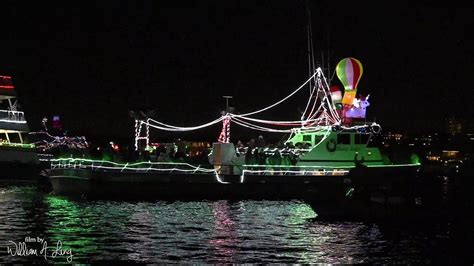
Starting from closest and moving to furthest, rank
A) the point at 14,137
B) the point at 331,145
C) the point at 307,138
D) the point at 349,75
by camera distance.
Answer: the point at 331,145
the point at 349,75
the point at 307,138
the point at 14,137

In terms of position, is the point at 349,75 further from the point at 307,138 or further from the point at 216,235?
the point at 216,235

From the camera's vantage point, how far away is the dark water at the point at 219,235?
65.5 ft

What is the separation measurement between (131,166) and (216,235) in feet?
44.5

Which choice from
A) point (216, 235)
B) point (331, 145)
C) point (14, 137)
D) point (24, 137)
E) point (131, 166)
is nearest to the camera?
point (216, 235)

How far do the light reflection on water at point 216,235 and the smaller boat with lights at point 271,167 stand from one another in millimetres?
3273

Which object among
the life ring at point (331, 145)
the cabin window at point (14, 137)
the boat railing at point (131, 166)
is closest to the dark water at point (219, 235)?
the boat railing at point (131, 166)

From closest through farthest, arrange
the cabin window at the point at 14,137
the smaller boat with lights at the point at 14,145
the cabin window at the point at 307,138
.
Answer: the cabin window at the point at 307,138
the smaller boat with lights at the point at 14,145
the cabin window at the point at 14,137

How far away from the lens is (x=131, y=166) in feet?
120

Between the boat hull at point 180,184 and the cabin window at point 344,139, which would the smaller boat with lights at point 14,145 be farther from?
the cabin window at point 344,139

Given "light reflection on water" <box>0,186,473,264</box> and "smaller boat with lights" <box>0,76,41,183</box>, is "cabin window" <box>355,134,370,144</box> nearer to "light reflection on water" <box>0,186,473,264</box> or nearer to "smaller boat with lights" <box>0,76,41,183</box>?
"light reflection on water" <box>0,186,473,264</box>

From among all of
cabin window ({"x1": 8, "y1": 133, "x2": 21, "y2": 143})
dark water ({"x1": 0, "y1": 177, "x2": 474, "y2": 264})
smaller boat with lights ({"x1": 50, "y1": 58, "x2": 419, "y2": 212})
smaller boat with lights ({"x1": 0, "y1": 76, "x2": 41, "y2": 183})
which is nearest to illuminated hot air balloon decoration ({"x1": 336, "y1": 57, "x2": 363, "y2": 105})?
smaller boat with lights ({"x1": 50, "y1": 58, "x2": 419, "y2": 212})

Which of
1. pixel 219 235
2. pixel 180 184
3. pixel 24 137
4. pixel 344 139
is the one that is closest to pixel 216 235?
pixel 219 235

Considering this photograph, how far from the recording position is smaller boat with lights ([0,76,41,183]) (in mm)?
54094

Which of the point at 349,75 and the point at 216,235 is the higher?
the point at 349,75
